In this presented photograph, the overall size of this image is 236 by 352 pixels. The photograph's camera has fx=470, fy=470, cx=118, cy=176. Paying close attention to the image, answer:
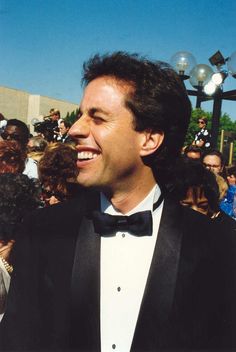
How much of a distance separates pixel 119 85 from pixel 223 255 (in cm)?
83

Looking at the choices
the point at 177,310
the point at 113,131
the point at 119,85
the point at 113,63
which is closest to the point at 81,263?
the point at 177,310

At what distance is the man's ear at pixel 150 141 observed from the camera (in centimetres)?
206

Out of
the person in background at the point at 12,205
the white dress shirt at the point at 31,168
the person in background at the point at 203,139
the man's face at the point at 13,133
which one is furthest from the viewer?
the person in background at the point at 203,139

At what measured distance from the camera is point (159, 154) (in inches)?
85.4

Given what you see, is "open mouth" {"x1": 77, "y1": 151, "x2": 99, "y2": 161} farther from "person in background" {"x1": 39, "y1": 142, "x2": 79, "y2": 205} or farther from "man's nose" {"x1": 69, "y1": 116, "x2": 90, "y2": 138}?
"person in background" {"x1": 39, "y1": 142, "x2": 79, "y2": 205}

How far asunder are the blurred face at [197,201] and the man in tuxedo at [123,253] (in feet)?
3.88

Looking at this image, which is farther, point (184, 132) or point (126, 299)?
point (184, 132)

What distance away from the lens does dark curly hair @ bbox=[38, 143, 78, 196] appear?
3.62m

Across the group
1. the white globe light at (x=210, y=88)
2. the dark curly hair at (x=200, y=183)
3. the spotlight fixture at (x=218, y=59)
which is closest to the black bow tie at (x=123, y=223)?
the dark curly hair at (x=200, y=183)

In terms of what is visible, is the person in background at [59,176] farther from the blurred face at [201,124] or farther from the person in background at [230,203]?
the blurred face at [201,124]

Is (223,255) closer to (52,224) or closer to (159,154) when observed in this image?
(159,154)

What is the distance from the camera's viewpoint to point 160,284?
181 centimetres

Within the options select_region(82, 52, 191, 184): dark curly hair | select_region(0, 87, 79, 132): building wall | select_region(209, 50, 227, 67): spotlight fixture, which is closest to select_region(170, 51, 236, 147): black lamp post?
select_region(209, 50, 227, 67): spotlight fixture

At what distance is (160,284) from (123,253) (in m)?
0.21
